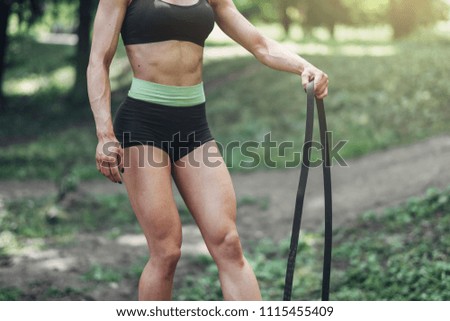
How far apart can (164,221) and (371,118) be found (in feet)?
31.9

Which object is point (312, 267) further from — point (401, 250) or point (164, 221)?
point (164, 221)

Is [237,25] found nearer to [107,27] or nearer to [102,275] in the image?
[107,27]

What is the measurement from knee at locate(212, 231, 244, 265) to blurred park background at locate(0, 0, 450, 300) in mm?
2135

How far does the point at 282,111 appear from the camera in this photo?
14.1m

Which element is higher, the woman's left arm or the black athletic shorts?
the woman's left arm

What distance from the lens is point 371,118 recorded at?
40.5 ft

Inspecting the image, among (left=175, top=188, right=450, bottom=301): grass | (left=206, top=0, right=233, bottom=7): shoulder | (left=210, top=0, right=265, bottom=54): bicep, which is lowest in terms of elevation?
(left=175, top=188, right=450, bottom=301): grass

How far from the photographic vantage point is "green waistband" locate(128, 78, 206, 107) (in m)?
3.24

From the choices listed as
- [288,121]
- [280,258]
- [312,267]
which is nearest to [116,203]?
[280,258]

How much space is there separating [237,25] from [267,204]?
5.70m

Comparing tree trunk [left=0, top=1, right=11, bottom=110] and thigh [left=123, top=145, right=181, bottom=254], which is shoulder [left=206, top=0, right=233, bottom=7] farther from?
tree trunk [left=0, top=1, right=11, bottom=110]

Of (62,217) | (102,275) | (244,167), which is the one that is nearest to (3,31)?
(244,167)

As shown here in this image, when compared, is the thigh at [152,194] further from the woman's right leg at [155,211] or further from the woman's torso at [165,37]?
the woman's torso at [165,37]

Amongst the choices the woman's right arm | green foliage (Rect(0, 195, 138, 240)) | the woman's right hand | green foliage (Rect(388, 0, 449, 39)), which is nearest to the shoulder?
the woman's right arm
